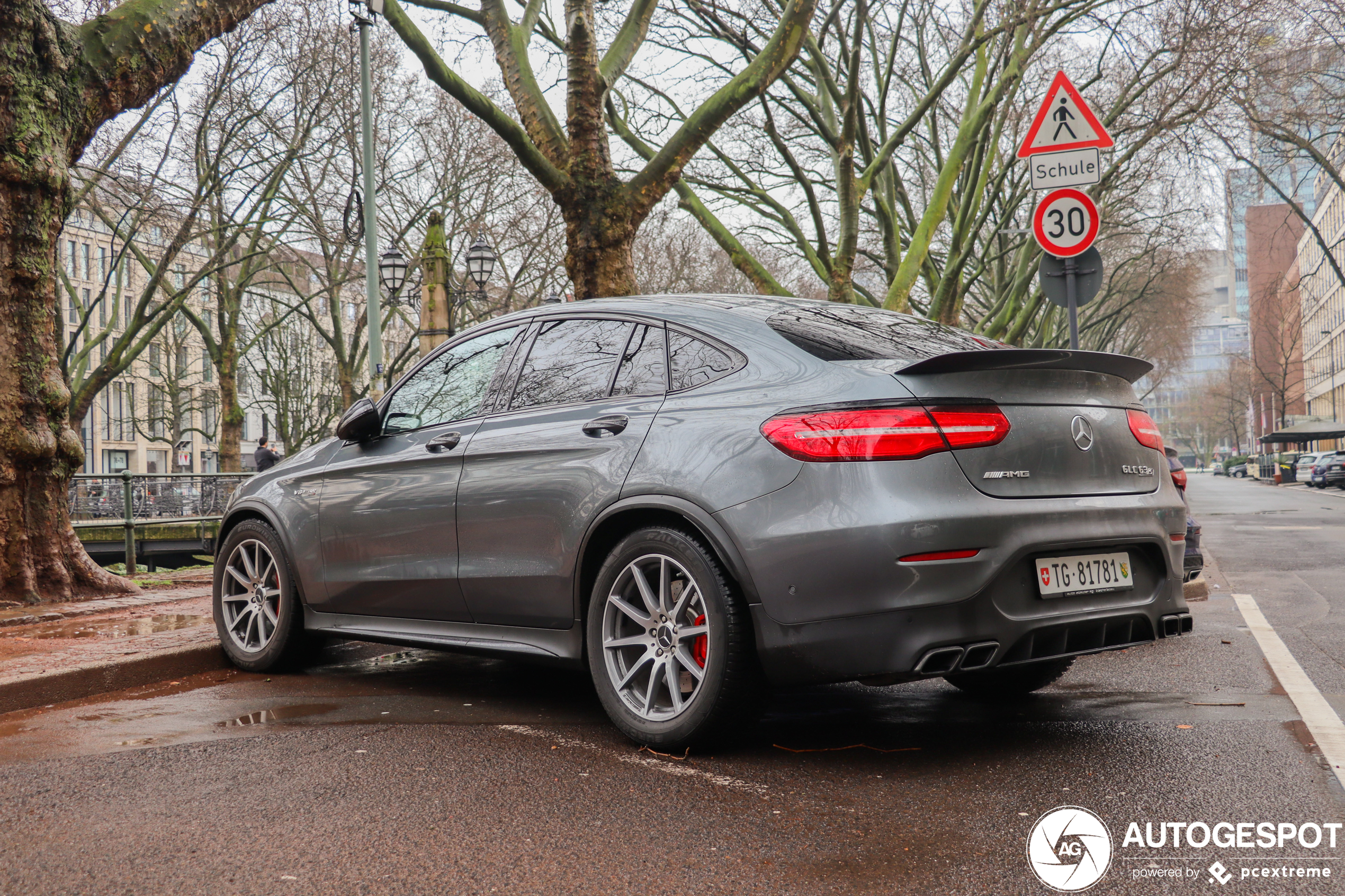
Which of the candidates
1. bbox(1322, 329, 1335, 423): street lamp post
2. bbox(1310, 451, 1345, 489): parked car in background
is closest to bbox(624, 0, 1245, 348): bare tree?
bbox(1310, 451, 1345, 489): parked car in background

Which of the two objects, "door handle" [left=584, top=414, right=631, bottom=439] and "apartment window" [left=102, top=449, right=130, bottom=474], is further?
"apartment window" [left=102, top=449, right=130, bottom=474]

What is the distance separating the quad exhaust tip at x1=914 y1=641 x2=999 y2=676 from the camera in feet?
10.9

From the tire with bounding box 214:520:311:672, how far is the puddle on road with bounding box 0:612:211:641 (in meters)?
0.87

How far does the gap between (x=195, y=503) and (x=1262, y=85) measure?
19932 mm

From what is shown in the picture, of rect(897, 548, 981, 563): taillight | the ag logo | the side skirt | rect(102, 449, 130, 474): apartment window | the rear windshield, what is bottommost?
the ag logo

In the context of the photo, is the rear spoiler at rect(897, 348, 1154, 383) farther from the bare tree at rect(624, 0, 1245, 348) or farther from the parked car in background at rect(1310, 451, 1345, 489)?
the parked car in background at rect(1310, 451, 1345, 489)

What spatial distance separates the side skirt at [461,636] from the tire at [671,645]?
180 millimetres

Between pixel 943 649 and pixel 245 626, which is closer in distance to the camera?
pixel 943 649

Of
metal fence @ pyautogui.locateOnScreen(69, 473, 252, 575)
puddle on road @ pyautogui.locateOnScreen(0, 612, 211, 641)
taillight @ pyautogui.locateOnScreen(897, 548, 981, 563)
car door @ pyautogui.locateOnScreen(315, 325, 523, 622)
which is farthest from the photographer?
metal fence @ pyautogui.locateOnScreen(69, 473, 252, 575)

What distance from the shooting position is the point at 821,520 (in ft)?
11.2

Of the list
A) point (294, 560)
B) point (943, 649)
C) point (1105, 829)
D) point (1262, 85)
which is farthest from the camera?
point (1262, 85)

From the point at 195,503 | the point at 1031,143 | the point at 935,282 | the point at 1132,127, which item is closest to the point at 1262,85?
the point at 1132,127

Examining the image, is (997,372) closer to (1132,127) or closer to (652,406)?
(652,406)

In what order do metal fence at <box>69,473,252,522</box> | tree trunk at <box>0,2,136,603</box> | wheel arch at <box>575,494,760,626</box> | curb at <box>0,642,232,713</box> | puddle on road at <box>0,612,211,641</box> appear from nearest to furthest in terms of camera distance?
wheel arch at <box>575,494,760,626</box> → curb at <box>0,642,232,713</box> → puddle on road at <box>0,612,211,641</box> → tree trunk at <box>0,2,136,603</box> → metal fence at <box>69,473,252,522</box>
